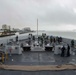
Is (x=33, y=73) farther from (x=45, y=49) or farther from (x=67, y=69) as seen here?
(x=45, y=49)

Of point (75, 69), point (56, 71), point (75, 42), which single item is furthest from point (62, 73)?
point (75, 42)

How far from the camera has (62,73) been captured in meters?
12.9

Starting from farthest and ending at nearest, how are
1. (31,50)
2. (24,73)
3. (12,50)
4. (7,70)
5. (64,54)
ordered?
(31,50) → (12,50) → (64,54) → (7,70) → (24,73)

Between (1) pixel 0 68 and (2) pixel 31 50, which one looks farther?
(2) pixel 31 50

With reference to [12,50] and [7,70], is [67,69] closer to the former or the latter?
[7,70]

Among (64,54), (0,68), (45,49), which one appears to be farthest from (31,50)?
(0,68)

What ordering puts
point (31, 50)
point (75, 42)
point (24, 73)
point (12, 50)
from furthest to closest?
1. point (75, 42)
2. point (31, 50)
3. point (12, 50)
4. point (24, 73)

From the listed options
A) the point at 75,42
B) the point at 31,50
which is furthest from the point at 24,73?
Result: the point at 75,42

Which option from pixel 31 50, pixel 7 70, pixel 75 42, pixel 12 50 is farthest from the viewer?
pixel 75 42

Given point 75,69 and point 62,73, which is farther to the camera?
point 75,69

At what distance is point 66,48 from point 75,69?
712 centimetres

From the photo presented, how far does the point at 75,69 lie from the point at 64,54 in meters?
6.83

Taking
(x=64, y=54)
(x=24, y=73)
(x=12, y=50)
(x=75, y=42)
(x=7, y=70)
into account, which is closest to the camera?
(x=24, y=73)

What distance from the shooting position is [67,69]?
13984mm
